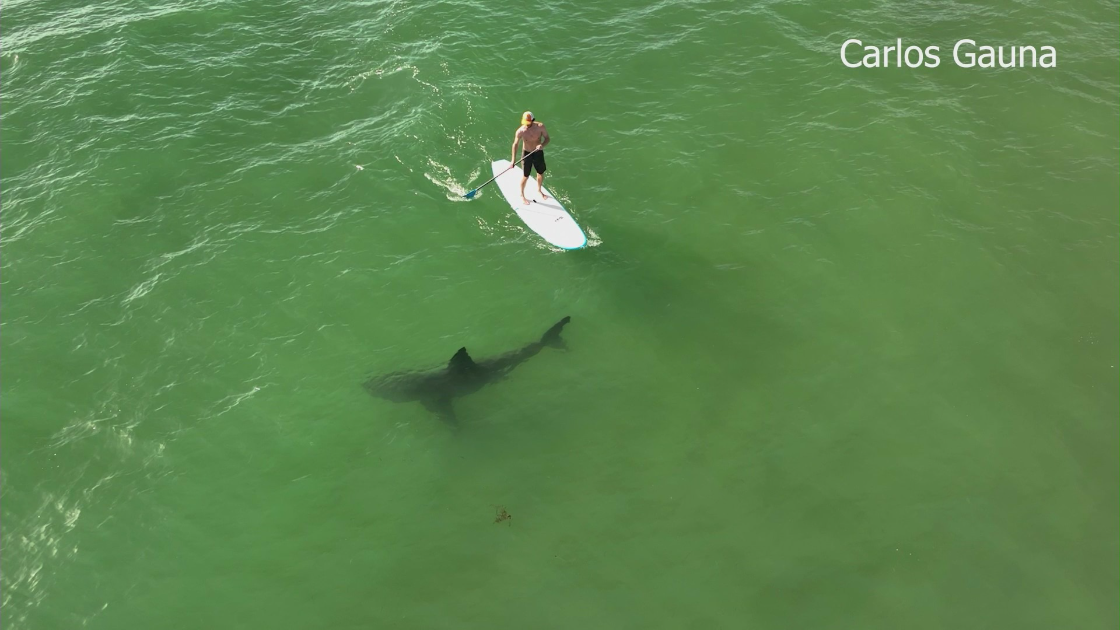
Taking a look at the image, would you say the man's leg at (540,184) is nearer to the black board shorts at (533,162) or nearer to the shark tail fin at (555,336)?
the black board shorts at (533,162)

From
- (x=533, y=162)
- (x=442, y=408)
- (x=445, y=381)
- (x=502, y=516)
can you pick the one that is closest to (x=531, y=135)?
(x=533, y=162)

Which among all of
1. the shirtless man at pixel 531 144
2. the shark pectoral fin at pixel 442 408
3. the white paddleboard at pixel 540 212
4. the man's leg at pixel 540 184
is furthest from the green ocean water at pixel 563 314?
the shirtless man at pixel 531 144

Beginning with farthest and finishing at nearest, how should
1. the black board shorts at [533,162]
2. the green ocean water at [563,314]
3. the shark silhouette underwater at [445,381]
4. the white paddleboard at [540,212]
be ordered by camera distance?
the black board shorts at [533,162] < the white paddleboard at [540,212] < the shark silhouette underwater at [445,381] < the green ocean water at [563,314]

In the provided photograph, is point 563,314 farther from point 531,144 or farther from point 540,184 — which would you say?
point 531,144

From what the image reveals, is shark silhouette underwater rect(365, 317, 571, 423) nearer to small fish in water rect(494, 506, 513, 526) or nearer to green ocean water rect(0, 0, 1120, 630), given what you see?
green ocean water rect(0, 0, 1120, 630)

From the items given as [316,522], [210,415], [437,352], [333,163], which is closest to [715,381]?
[437,352]
